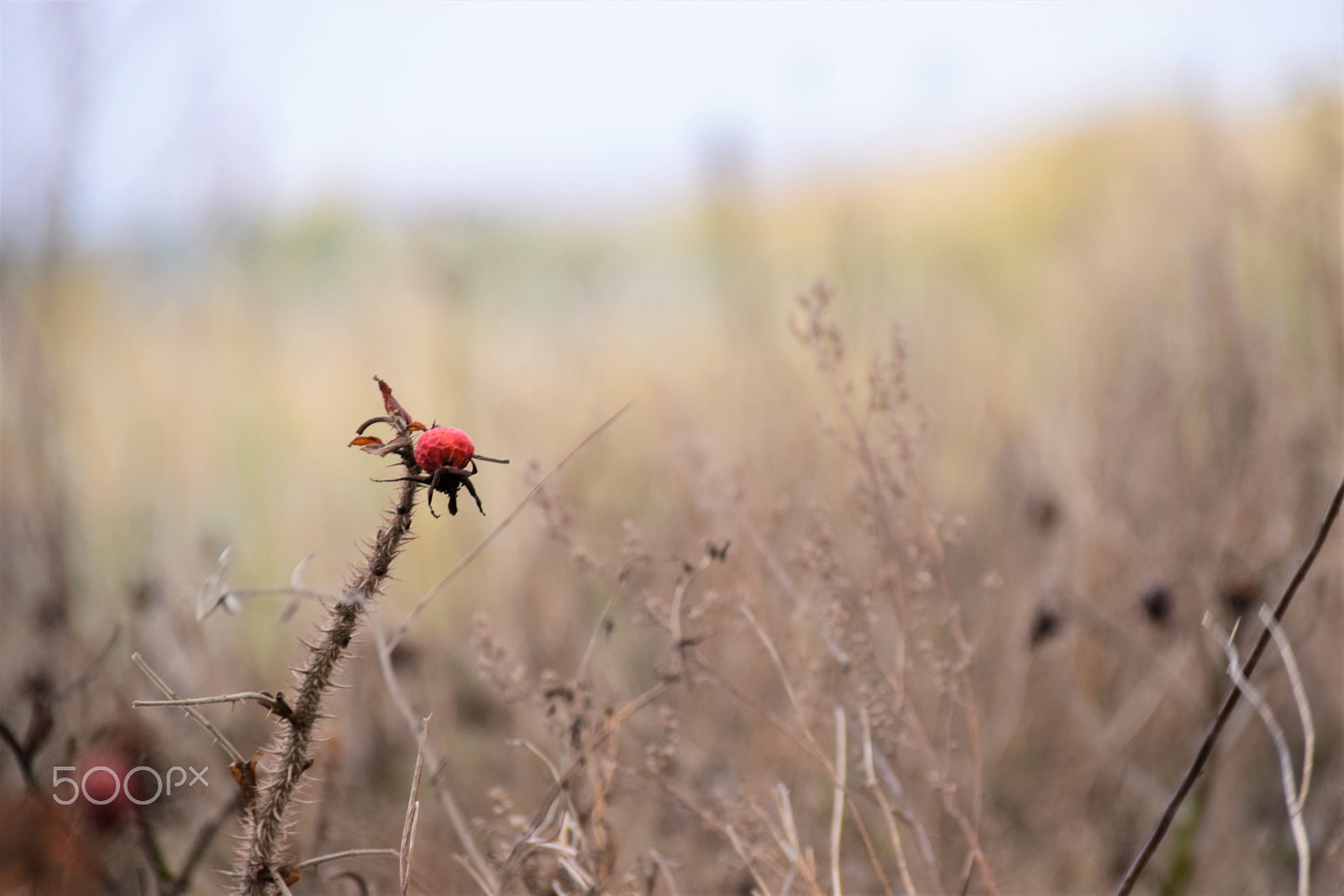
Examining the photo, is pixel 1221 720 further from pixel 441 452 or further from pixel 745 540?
pixel 745 540

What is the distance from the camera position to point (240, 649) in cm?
301

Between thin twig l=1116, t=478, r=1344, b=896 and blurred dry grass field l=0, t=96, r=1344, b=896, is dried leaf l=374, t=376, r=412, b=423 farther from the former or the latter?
thin twig l=1116, t=478, r=1344, b=896

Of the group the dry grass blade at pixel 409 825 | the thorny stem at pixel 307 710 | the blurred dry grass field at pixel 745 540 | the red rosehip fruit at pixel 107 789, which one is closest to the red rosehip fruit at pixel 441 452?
the thorny stem at pixel 307 710

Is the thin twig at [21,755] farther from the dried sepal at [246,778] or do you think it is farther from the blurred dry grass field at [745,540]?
the dried sepal at [246,778]

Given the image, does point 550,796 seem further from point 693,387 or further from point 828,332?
point 693,387

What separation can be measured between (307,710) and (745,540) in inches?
63.4

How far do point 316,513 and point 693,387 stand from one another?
1609 mm

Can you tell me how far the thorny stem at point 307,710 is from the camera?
808 mm

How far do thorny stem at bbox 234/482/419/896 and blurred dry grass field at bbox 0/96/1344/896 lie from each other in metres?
0.18

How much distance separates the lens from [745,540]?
238cm

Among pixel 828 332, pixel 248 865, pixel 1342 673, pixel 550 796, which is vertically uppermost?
pixel 828 332

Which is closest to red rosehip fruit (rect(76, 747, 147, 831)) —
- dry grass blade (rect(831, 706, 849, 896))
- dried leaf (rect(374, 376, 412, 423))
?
dried leaf (rect(374, 376, 412, 423))

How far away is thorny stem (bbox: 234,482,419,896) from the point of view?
81cm

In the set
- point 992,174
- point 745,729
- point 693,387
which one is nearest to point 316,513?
point 693,387
